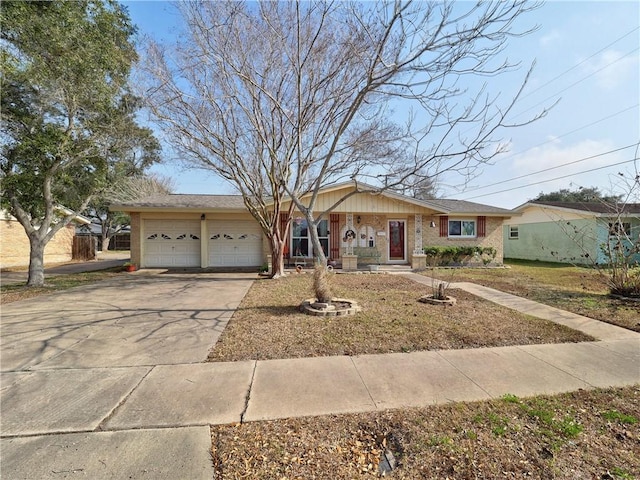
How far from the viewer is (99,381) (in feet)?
11.1

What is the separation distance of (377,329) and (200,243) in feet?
40.1

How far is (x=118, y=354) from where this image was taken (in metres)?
4.15

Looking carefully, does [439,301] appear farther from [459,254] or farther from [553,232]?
[553,232]

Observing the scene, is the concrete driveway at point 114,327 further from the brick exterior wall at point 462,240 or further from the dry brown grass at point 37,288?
the brick exterior wall at point 462,240

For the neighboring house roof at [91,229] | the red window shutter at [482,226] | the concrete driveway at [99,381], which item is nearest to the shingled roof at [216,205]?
the red window shutter at [482,226]

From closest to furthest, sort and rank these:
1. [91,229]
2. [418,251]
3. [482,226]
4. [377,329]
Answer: [377,329] < [418,251] < [482,226] < [91,229]

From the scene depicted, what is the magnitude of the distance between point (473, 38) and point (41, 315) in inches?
387

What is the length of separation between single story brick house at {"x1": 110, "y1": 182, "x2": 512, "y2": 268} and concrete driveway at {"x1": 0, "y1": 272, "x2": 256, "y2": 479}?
7572mm

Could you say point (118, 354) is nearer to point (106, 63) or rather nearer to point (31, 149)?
point (31, 149)

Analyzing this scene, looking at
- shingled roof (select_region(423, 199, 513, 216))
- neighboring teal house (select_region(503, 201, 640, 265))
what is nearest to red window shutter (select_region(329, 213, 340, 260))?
shingled roof (select_region(423, 199, 513, 216))

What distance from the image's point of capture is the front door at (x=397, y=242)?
51.2 ft

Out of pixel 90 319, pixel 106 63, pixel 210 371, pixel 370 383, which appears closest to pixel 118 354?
pixel 210 371

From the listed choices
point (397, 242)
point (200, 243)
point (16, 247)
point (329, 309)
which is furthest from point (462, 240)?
point (16, 247)

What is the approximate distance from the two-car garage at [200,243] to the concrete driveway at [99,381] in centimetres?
755
